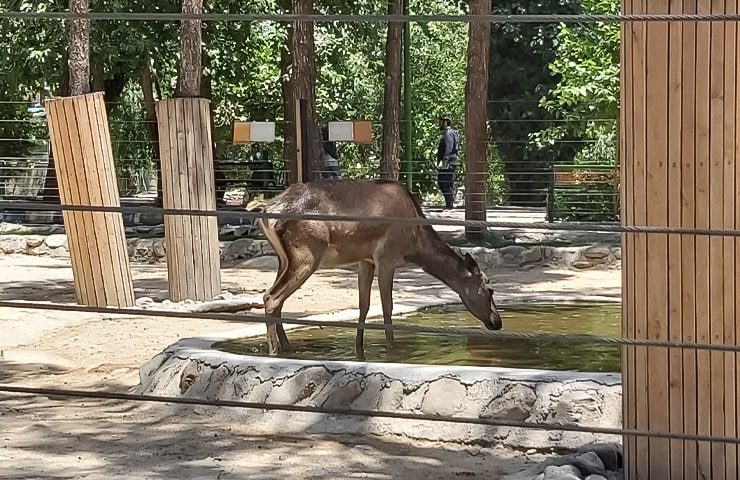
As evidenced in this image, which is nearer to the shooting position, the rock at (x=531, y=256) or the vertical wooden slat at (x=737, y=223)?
the vertical wooden slat at (x=737, y=223)

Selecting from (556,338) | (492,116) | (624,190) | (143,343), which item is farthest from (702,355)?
(492,116)

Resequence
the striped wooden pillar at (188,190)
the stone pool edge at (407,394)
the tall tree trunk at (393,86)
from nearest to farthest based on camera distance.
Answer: the stone pool edge at (407,394), the striped wooden pillar at (188,190), the tall tree trunk at (393,86)

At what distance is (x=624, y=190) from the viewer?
4750mm

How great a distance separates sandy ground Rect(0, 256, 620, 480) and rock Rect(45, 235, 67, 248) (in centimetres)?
685

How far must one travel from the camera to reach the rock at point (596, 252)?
53.1 ft

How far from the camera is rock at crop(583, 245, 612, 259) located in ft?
53.1

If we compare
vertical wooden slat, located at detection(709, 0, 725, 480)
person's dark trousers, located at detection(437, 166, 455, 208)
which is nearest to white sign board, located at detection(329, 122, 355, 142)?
person's dark trousers, located at detection(437, 166, 455, 208)

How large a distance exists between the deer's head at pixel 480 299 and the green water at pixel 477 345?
205 millimetres

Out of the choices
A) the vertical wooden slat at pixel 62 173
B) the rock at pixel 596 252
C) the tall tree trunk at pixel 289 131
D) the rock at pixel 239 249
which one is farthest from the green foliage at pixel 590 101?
the vertical wooden slat at pixel 62 173

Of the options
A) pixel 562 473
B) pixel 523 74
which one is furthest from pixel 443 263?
pixel 523 74

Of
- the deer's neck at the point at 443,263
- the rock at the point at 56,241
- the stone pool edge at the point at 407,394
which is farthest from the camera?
the rock at the point at 56,241

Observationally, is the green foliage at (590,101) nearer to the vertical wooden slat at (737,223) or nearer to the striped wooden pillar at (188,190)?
the striped wooden pillar at (188,190)

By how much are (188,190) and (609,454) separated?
7144mm

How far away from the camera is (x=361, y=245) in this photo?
31.2ft
